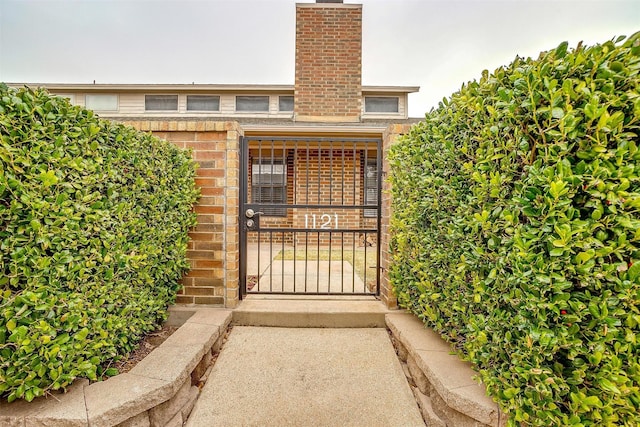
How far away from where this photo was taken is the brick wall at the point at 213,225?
9.29ft

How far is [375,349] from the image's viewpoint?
2438mm

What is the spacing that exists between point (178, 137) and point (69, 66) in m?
15.9

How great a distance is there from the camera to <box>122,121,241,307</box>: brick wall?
9.29 feet

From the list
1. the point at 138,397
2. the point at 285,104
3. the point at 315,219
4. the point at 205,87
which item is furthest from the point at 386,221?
the point at 205,87

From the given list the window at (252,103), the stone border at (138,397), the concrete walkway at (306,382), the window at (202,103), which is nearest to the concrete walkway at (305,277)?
the concrete walkway at (306,382)

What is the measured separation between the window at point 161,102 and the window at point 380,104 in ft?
23.7

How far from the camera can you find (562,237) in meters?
1.08

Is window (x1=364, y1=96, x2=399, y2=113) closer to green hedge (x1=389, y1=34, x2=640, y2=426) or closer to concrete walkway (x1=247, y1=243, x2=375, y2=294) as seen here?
concrete walkway (x1=247, y1=243, x2=375, y2=294)

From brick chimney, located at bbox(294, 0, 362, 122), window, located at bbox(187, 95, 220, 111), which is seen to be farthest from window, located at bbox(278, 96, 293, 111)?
window, located at bbox(187, 95, 220, 111)

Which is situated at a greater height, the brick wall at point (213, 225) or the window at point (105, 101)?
the window at point (105, 101)

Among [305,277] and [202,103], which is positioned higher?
[202,103]

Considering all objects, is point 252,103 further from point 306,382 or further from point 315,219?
point 306,382

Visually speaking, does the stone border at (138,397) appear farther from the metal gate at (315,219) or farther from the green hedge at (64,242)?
the metal gate at (315,219)

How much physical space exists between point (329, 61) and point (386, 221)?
7.41m
